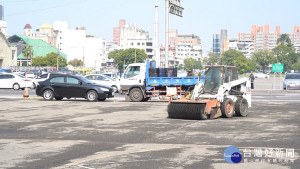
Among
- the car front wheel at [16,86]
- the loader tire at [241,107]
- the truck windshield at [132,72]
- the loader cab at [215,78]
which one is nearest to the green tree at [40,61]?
the car front wheel at [16,86]

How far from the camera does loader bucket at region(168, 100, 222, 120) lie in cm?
1852

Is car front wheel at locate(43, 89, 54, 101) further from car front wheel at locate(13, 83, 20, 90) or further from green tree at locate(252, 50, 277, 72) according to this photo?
green tree at locate(252, 50, 277, 72)

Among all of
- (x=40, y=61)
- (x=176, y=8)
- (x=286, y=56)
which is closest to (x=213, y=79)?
(x=176, y=8)

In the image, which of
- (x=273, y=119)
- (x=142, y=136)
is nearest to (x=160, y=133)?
(x=142, y=136)

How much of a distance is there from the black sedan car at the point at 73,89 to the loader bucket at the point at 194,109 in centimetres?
1021

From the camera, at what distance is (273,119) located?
1883cm

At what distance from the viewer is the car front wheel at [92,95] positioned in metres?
28.9

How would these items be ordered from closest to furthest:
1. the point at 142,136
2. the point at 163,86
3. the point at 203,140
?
the point at 203,140 → the point at 142,136 → the point at 163,86

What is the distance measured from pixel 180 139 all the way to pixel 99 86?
52.8ft

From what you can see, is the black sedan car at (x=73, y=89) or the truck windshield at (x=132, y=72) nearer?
the black sedan car at (x=73, y=89)

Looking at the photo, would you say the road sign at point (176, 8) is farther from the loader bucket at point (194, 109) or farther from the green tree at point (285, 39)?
the green tree at point (285, 39)

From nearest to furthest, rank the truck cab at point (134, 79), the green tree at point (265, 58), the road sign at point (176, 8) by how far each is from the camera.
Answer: the truck cab at point (134, 79) → the road sign at point (176, 8) → the green tree at point (265, 58)

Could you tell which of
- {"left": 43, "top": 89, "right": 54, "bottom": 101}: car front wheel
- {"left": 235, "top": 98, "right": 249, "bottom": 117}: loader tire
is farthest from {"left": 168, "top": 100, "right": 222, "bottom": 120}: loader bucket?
{"left": 43, "top": 89, "right": 54, "bottom": 101}: car front wheel

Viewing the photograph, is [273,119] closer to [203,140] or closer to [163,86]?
[203,140]
